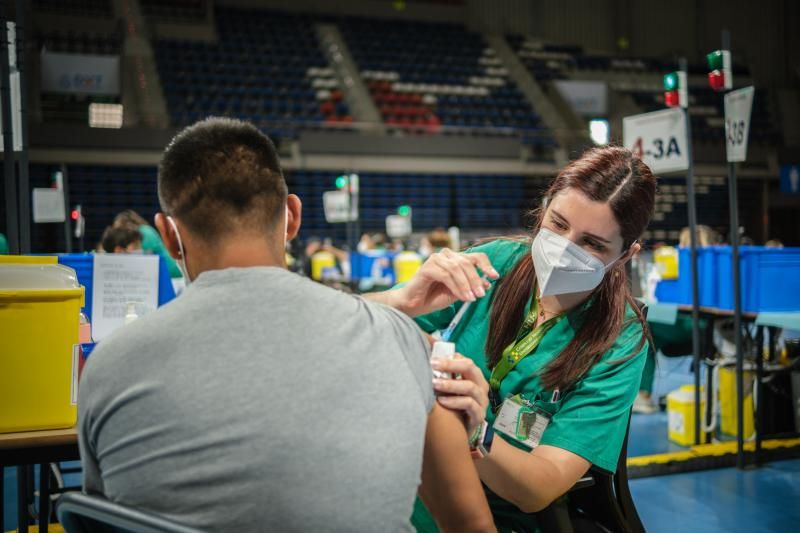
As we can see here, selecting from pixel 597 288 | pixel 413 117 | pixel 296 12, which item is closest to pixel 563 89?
pixel 413 117

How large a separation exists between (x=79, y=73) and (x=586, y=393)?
1560 centimetres

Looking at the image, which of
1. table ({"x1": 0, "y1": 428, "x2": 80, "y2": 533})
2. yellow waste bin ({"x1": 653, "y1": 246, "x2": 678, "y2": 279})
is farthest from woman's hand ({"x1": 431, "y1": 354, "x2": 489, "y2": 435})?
yellow waste bin ({"x1": 653, "y1": 246, "x2": 678, "y2": 279})

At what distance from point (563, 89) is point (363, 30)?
5.68 m

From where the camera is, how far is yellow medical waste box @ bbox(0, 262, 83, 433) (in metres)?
1.44

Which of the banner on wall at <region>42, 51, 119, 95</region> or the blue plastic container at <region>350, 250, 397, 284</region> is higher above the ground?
the banner on wall at <region>42, 51, 119, 95</region>

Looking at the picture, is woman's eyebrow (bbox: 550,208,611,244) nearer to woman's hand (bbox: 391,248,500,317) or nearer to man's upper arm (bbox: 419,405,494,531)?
woman's hand (bbox: 391,248,500,317)

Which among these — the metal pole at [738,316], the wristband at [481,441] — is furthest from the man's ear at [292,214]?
the metal pole at [738,316]

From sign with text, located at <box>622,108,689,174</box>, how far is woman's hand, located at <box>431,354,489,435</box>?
344 centimetres

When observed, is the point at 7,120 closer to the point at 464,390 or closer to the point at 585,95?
the point at 464,390

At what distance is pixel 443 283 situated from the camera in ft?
4.91

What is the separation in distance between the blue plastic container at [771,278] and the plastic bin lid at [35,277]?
11.9 ft

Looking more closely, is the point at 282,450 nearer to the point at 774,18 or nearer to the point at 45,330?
the point at 45,330

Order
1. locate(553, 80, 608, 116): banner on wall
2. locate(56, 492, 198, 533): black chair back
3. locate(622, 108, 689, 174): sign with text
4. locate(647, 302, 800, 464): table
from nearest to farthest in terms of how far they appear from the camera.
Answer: locate(56, 492, 198, 533): black chair back → locate(647, 302, 800, 464): table → locate(622, 108, 689, 174): sign with text → locate(553, 80, 608, 116): banner on wall

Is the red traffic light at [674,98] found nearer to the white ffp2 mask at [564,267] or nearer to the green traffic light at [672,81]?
the green traffic light at [672,81]
